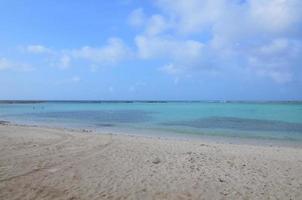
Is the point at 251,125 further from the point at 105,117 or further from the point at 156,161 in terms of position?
the point at 156,161

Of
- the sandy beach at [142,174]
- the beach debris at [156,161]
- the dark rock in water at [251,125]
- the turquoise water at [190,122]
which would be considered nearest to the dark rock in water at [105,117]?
the turquoise water at [190,122]

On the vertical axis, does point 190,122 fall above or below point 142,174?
above

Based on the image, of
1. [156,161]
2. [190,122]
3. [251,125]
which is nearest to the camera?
[156,161]

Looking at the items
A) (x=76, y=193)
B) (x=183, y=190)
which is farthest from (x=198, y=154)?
(x=76, y=193)

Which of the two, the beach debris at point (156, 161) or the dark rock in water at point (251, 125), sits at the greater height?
the dark rock in water at point (251, 125)

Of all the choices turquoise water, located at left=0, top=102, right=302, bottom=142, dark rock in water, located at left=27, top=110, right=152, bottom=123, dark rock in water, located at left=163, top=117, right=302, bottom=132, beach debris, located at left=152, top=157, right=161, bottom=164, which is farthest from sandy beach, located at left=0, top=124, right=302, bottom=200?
dark rock in water, located at left=27, top=110, right=152, bottom=123

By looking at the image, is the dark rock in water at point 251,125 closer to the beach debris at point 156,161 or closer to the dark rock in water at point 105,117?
the dark rock in water at point 105,117

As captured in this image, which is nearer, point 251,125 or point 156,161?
point 156,161

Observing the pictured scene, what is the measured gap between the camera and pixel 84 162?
452 inches

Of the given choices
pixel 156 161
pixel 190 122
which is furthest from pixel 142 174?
pixel 190 122

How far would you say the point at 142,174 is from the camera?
9.96m

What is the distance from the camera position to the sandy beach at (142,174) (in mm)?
8133

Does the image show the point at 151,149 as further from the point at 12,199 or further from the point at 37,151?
the point at 12,199

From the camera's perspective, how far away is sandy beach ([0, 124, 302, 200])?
26.7 feet
